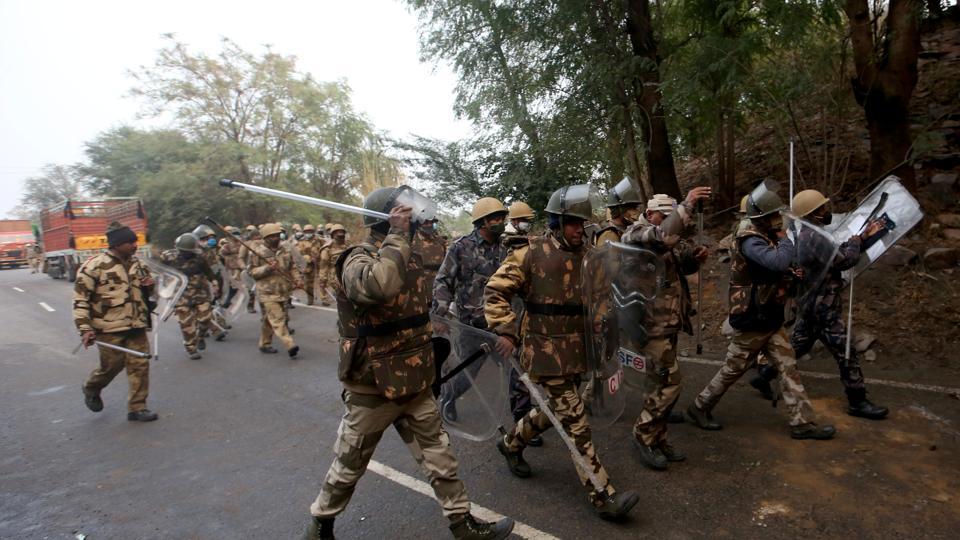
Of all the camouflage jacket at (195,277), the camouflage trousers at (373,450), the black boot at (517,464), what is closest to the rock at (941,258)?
the black boot at (517,464)

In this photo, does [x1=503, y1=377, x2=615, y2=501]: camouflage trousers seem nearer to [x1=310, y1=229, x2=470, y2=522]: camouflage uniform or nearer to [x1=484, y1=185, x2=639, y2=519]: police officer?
[x1=484, y1=185, x2=639, y2=519]: police officer

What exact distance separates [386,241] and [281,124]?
23.4 m

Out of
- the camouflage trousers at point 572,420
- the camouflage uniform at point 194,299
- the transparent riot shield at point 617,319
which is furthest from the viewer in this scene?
the camouflage uniform at point 194,299

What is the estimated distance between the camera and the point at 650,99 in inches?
317

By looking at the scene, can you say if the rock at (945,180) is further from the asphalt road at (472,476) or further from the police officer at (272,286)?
the police officer at (272,286)

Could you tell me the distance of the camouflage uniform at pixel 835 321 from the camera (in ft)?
12.9

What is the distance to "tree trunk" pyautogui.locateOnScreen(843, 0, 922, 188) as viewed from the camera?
584cm

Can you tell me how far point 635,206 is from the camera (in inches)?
161

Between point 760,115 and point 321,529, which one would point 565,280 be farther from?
point 760,115

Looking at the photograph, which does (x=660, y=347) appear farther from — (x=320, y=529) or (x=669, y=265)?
(x=320, y=529)

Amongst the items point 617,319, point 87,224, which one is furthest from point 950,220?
point 87,224

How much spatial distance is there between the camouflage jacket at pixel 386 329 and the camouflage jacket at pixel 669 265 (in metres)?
1.50

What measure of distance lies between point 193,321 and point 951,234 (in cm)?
1016

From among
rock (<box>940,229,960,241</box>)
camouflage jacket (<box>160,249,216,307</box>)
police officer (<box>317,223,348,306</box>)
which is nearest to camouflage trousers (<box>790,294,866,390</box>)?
A: rock (<box>940,229,960,241</box>)
